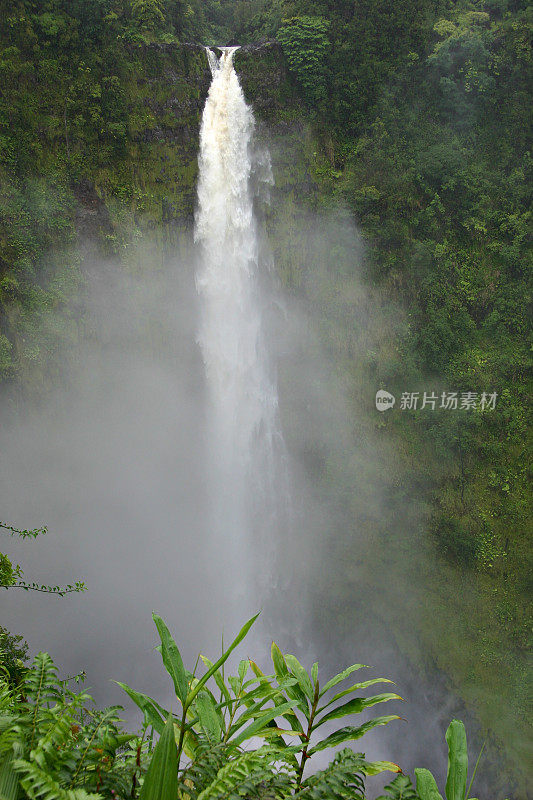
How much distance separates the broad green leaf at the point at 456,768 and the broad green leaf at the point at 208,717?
0.54 m

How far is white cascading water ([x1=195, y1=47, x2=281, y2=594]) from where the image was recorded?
9.56 meters

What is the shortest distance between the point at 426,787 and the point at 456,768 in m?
0.08

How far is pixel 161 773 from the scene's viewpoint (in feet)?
2.84

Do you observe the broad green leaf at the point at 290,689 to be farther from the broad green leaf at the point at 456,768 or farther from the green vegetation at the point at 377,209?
the green vegetation at the point at 377,209

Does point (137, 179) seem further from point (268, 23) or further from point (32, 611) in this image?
point (32, 611)

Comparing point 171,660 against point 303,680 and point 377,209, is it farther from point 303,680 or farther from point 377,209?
point 377,209

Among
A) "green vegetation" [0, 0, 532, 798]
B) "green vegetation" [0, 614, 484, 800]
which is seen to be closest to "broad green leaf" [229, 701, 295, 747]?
"green vegetation" [0, 614, 484, 800]

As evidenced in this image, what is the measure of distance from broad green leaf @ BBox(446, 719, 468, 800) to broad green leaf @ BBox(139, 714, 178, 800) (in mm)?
582

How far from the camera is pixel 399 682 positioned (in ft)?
27.7

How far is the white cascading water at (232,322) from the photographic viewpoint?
9562 mm

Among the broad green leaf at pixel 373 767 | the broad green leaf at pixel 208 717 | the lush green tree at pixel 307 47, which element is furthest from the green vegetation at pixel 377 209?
the broad green leaf at pixel 208 717

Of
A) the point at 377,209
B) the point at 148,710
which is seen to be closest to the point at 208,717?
the point at 148,710

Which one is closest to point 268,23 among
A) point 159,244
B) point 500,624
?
point 159,244

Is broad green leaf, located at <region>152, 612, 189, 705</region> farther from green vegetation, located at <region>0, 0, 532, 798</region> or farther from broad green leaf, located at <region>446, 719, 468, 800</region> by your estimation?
green vegetation, located at <region>0, 0, 532, 798</region>
